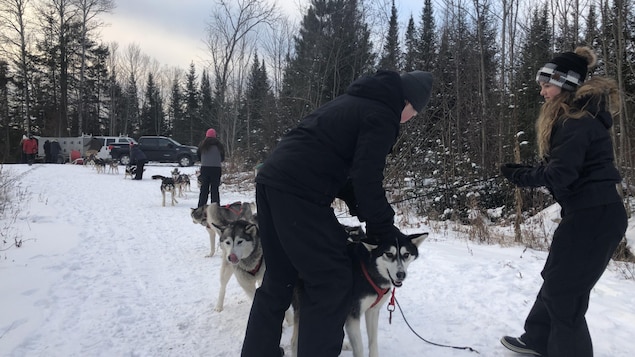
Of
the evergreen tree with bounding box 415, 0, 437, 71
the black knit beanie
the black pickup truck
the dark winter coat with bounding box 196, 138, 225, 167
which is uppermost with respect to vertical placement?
the evergreen tree with bounding box 415, 0, 437, 71

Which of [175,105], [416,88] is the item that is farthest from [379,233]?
[175,105]

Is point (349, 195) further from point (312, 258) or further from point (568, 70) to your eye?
point (568, 70)

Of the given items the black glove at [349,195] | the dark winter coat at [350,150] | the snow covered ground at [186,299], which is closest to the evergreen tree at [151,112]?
the snow covered ground at [186,299]

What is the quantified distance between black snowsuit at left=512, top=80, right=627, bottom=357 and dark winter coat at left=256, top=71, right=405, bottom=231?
3.23 ft

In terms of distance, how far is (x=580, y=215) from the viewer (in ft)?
7.47

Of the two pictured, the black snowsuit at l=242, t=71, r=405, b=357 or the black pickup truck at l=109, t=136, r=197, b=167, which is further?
the black pickup truck at l=109, t=136, r=197, b=167

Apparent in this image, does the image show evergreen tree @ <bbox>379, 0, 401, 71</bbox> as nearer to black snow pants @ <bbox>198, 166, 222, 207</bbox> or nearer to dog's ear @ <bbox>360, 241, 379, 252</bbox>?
black snow pants @ <bbox>198, 166, 222, 207</bbox>

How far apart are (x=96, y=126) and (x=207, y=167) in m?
43.3

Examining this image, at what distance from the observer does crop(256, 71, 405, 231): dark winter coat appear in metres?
2.02

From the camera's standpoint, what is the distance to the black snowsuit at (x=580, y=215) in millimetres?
2219

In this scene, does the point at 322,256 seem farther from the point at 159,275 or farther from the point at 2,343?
the point at 159,275

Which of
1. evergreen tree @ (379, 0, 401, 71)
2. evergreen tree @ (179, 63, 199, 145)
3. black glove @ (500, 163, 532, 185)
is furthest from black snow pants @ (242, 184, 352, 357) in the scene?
evergreen tree @ (179, 63, 199, 145)

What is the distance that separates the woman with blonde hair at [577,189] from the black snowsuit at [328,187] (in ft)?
3.24

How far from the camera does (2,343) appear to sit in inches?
112
